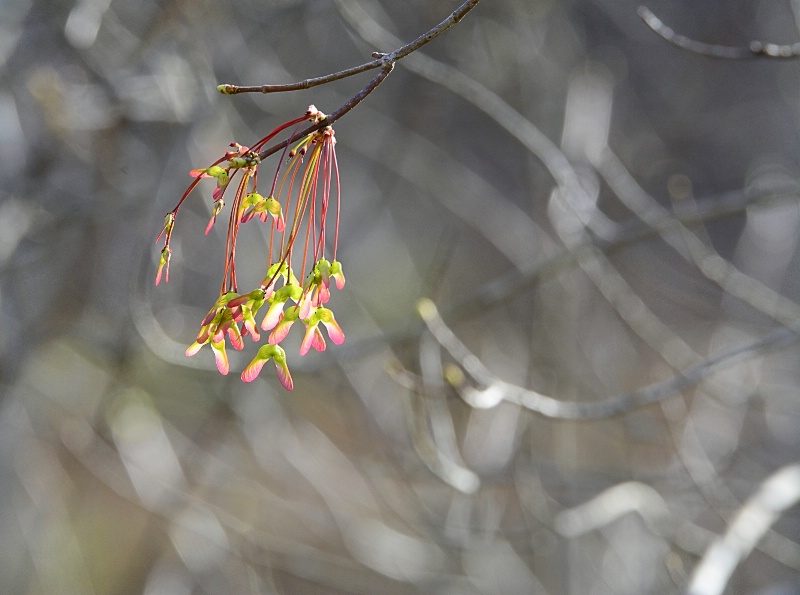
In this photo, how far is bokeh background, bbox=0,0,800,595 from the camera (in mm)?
2430

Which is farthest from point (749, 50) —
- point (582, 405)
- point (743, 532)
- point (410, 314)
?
point (410, 314)

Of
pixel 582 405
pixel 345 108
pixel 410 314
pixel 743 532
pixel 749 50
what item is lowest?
pixel 345 108

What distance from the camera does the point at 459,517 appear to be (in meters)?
3.02

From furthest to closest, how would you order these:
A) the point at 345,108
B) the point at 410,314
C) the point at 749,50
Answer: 1. the point at 410,314
2. the point at 749,50
3. the point at 345,108

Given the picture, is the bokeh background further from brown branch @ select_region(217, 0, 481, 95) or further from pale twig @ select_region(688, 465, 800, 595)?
brown branch @ select_region(217, 0, 481, 95)

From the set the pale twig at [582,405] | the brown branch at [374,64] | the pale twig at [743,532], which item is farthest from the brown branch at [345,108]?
the pale twig at [743,532]

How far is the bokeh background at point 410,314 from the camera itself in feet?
7.97

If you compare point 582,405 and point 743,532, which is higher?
point 582,405

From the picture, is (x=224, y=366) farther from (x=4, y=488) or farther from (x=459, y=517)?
(x=4, y=488)

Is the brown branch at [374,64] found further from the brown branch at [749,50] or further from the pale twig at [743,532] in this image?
the pale twig at [743,532]

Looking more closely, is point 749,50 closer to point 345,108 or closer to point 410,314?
point 345,108

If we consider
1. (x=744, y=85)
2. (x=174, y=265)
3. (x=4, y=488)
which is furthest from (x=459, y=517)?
(x=744, y=85)

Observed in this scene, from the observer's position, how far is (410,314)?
3857 mm

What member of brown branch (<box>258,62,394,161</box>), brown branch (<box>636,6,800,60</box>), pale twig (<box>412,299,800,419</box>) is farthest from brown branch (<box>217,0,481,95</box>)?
Answer: pale twig (<box>412,299,800,419</box>)
